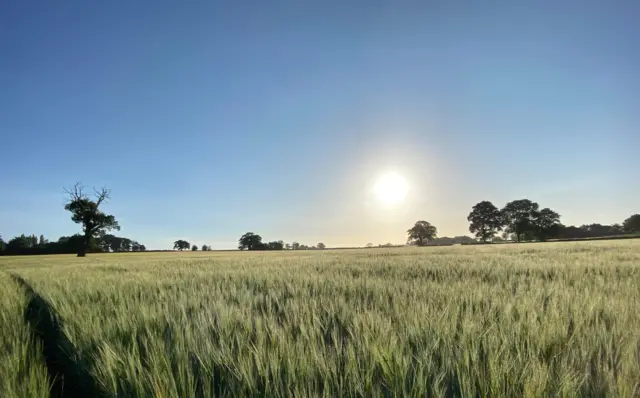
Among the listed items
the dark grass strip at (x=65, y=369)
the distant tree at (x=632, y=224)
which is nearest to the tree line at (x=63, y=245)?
the dark grass strip at (x=65, y=369)

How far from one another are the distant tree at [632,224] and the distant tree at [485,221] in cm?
3933

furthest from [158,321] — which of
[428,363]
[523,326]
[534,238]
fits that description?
[534,238]

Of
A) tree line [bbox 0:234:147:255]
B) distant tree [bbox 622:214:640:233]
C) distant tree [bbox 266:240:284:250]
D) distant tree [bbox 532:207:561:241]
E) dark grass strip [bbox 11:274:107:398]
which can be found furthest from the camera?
distant tree [bbox 266:240:284:250]

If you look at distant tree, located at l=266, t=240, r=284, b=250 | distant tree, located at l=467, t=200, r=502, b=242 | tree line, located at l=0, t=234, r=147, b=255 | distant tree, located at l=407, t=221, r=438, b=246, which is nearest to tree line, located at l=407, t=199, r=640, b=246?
distant tree, located at l=467, t=200, r=502, b=242

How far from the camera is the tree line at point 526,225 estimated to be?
3302 inches

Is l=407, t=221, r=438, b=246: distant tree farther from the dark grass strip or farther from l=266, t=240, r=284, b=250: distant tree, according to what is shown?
the dark grass strip

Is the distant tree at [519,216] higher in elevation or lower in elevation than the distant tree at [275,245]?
higher

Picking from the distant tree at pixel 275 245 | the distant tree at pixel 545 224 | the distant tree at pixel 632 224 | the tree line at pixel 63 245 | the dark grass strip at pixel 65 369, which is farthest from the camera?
the distant tree at pixel 275 245

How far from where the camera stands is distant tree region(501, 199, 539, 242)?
279 feet

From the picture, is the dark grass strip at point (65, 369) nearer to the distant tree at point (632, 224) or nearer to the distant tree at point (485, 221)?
the distant tree at point (485, 221)

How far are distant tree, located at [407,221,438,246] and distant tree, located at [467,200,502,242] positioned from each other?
19.1 metres

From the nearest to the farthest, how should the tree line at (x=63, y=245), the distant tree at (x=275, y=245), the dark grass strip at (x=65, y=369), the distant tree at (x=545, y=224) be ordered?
the dark grass strip at (x=65, y=369), the tree line at (x=63, y=245), the distant tree at (x=545, y=224), the distant tree at (x=275, y=245)

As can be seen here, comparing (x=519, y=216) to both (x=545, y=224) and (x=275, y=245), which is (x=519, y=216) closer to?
(x=545, y=224)

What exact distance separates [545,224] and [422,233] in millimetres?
37030
